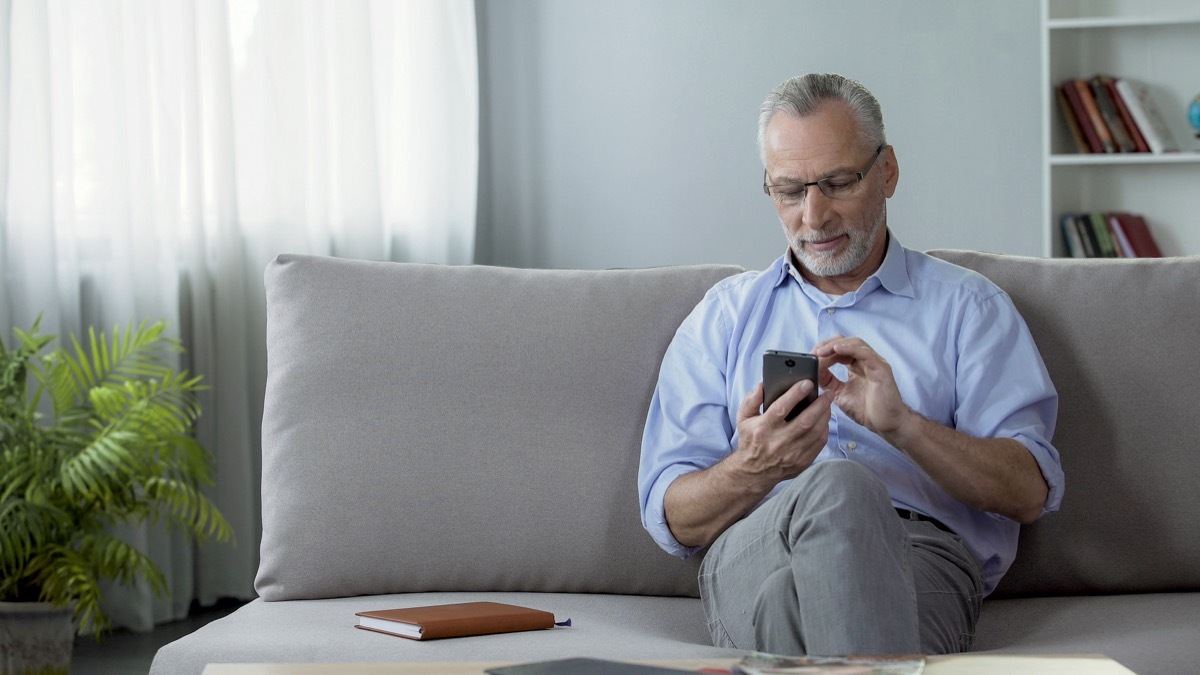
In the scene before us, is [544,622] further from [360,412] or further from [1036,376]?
[1036,376]

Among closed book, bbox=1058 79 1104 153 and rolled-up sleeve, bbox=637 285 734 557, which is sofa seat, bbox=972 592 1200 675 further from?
closed book, bbox=1058 79 1104 153

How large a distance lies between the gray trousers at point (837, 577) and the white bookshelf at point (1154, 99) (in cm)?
233

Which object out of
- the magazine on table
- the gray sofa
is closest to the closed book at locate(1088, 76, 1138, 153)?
the gray sofa

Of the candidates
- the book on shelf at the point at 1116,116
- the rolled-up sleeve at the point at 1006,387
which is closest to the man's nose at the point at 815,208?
the rolled-up sleeve at the point at 1006,387

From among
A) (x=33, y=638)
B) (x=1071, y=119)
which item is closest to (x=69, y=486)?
(x=33, y=638)

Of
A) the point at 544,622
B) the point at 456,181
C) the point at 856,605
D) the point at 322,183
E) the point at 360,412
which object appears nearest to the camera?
the point at 856,605

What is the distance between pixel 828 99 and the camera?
6.27 feet

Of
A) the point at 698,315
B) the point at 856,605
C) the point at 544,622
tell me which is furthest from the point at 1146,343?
the point at 544,622

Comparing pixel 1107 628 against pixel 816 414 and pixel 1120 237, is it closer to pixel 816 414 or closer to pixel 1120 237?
pixel 816 414

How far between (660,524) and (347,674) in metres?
0.75

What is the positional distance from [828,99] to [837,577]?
0.86 m

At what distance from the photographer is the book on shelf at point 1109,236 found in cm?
369

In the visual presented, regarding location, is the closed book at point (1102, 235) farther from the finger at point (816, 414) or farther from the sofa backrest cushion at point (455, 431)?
the finger at point (816, 414)

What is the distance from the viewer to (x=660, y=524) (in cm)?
180
